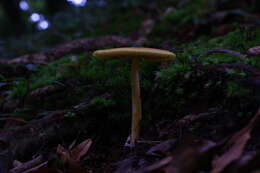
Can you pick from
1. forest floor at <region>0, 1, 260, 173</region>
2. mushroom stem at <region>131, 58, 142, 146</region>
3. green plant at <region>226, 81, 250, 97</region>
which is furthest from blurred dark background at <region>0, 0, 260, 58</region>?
mushroom stem at <region>131, 58, 142, 146</region>

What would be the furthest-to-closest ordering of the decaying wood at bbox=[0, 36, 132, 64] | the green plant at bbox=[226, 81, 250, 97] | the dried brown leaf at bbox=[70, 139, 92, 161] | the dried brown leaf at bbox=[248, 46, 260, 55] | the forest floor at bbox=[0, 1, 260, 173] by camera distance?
the decaying wood at bbox=[0, 36, 132, 64] → the dried brown leaf at bbox=[248, 46, 260, 55] → the dried brown leaf at bbox=[70, 139, 92, 161] → the green plant at bbox=[226, 81, 250, 97] → the forest floor at bbox=[0, 1, 260, 173]

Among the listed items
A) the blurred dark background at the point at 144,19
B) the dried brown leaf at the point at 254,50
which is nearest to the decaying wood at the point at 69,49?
the blurred dark background at the point at 144,19

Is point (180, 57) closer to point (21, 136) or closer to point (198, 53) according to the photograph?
point (198, 53)

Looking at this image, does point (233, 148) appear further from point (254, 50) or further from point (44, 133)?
point (44, 133)

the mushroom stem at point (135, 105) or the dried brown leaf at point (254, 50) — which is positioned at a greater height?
the dried brown leaf at point (254, 50)

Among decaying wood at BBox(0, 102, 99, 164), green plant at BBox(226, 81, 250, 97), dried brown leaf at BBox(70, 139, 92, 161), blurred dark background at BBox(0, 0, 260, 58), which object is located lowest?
dried brown leaf at BBox(70, 139, 92, 161)

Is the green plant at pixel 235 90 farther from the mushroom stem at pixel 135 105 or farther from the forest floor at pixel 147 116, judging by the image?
the mushroom stem at pixel 135 105

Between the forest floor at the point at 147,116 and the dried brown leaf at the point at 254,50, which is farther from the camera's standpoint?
the dried brown leaf at the point at 254,50

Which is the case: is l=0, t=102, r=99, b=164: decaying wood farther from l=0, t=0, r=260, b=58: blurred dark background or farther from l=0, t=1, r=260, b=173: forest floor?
l=0, t=0, r=260, b=58: blurred dark background
